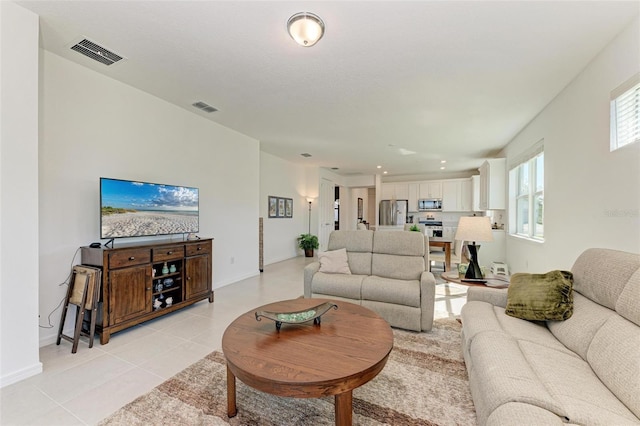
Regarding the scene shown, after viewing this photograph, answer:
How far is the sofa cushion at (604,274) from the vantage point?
152 centimetres

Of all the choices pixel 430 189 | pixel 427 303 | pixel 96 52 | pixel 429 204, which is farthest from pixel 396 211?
pixel 96 52

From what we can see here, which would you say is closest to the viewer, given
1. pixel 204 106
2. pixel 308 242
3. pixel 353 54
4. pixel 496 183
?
pixel 353 54

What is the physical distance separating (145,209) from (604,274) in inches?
159

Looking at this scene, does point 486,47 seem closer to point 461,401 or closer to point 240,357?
point 461,401

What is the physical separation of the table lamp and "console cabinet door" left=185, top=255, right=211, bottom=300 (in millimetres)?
3115

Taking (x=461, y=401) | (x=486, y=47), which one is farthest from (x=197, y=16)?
(x=461, y=401)

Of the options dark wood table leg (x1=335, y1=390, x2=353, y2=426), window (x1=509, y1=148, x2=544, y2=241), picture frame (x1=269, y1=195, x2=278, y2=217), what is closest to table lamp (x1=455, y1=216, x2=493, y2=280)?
window (x1=509, y1=148, x2=544, y2=241)

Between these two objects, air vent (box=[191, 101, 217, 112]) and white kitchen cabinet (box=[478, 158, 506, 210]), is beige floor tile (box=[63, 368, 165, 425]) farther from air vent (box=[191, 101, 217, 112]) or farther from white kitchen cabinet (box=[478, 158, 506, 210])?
white kitchen cabinet (box=[478, 158, 506, 210])

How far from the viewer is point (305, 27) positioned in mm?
1966

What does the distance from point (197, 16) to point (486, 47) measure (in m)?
2.33

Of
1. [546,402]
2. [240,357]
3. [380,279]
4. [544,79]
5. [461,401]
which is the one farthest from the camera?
[380,279]

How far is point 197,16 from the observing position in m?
2.00

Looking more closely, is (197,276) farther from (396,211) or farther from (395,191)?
(395,191)

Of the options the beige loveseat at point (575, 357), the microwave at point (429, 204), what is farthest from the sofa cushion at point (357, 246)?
the microwave at point (429, 204)
